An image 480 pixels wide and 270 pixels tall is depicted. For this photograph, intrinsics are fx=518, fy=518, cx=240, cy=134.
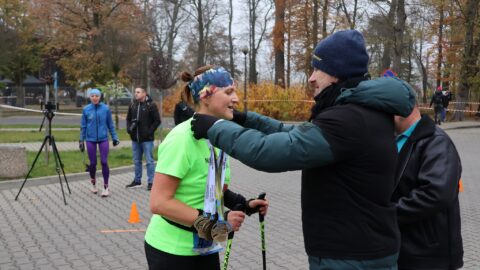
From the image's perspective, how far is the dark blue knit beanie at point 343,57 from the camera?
2088mm


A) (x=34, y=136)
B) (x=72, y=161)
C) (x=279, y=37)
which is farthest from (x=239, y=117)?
(x=279, y=37)

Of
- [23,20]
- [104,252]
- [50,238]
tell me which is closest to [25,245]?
[50,238]

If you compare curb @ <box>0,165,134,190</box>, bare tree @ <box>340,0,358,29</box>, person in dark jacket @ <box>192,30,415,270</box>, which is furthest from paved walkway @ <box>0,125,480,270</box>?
bare tree @ <box>340,0,358,29</box>

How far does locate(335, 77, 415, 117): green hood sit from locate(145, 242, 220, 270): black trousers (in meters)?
1.15

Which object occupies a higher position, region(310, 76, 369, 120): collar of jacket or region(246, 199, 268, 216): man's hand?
region(310, 76, 369, 120): collar of jacket

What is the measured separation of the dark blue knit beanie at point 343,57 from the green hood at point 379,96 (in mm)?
89

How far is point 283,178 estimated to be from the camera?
10.8 metres

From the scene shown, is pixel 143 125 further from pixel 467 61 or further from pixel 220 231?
pixel 467 61

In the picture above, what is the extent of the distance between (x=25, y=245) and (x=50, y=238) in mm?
342

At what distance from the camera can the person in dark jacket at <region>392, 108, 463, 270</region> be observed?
8.79 feet

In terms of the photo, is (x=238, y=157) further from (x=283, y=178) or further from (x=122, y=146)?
(x=122, y=146)

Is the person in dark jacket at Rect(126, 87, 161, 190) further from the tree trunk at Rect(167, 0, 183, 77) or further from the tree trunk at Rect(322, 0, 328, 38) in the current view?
the tree trunk at Rect(167, 0, 183, 77)

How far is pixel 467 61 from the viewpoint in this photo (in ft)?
98.0

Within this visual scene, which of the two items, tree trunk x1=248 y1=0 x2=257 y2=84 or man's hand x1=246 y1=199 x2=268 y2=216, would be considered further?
tree trunk x1=248 y1=0 x2=257 y2=84
